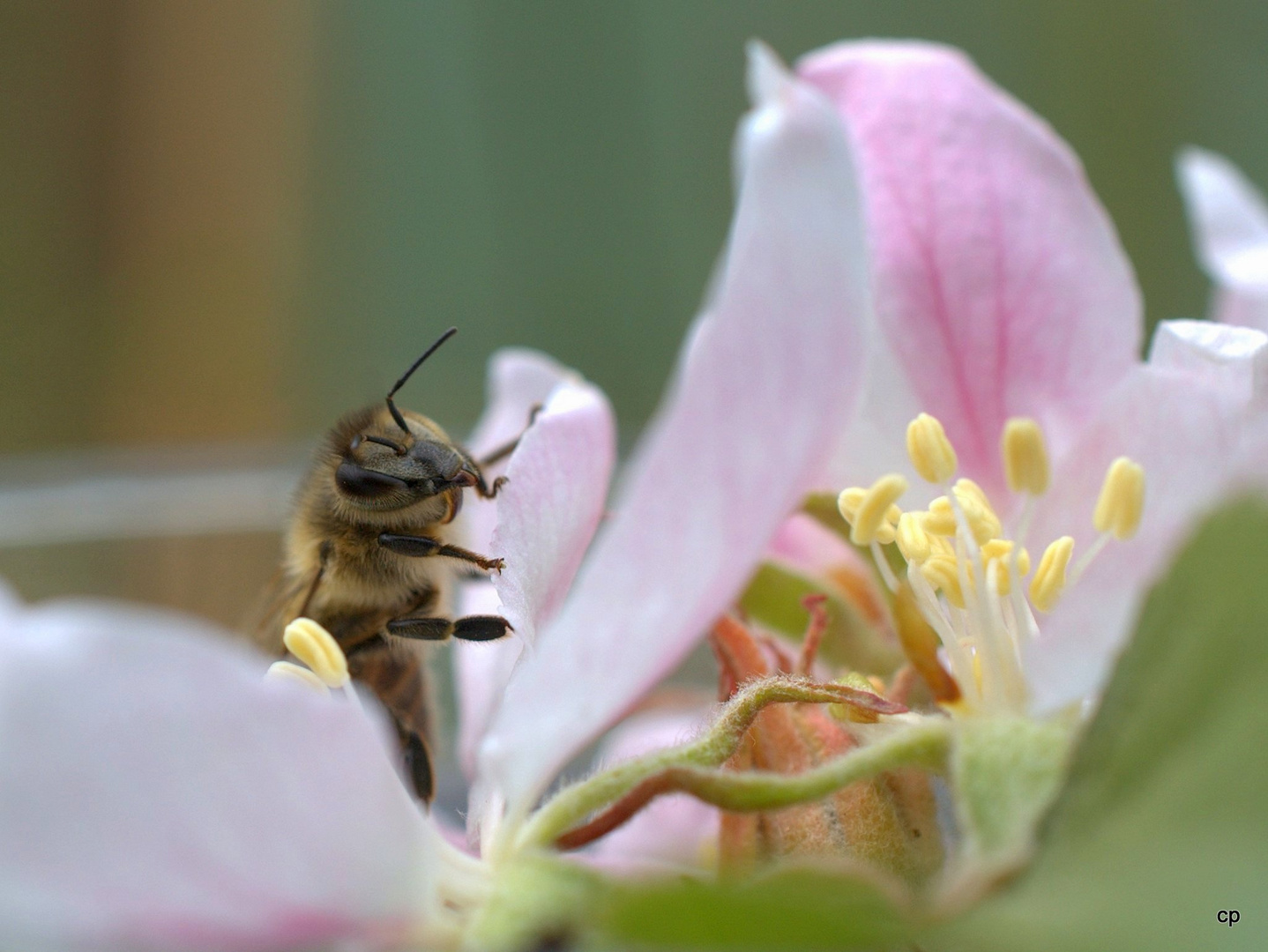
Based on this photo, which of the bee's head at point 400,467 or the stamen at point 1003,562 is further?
the bee's head at point 400,467

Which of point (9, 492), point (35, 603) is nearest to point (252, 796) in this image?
point (35, 603)

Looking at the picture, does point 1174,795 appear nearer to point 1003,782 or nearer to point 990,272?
point 1003,782

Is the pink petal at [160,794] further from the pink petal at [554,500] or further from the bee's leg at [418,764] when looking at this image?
the bee's leg at [418,764]

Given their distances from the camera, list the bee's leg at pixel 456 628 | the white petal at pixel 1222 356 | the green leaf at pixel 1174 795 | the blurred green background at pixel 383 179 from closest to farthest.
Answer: the green leaf at pixel 1174 795
the white petal at pixel 1222 356
the bee's leg at pixel 456 628
the blurred green background at pixel 383 179

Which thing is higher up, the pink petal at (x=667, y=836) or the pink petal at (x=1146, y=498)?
the pink petal at (x=1146, y=498)

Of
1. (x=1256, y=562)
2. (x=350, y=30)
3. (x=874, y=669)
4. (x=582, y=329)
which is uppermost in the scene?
(x=1256, y=562)

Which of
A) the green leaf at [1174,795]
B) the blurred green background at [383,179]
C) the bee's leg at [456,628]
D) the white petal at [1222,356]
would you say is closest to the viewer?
the green leaf at [1174,795]

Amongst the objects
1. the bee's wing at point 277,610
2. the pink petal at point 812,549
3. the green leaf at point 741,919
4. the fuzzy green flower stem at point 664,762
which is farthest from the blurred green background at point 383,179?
the green leaf at point 741,919

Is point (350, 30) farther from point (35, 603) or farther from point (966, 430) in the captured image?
point (966, 430)
